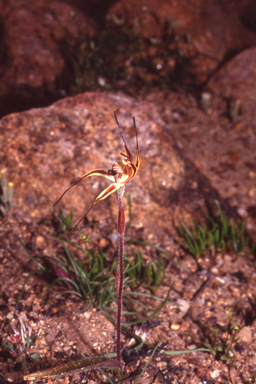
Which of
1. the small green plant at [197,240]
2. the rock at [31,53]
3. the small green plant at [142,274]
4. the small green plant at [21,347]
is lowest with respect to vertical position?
the small green plant at [197,240]

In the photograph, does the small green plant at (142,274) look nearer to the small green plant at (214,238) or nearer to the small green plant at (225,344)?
the small green plant at (214,238)

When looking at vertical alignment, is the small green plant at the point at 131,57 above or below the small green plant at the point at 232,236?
above

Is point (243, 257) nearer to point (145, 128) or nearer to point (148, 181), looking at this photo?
point (148, 181)

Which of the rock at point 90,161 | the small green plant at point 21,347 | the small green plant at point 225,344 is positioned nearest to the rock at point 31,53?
the rock at point 90,161

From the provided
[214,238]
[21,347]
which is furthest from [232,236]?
[21,347]

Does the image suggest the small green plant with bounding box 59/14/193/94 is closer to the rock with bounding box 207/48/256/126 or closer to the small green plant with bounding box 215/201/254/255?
the rock with bounding box 207/48/256/126

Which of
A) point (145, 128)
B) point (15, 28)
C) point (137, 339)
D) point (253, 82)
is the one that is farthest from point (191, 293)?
point (15, 28)

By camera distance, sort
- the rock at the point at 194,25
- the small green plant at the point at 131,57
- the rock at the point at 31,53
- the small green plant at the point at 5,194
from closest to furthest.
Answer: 1. the small green plant at the point at 5,194
2. the rock at the point at 31,53
3. the small green plant at the point at 131,57
4. the rock at the point at 194,25

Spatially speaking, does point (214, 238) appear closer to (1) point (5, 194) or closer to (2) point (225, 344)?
(2) point (225, 344)
